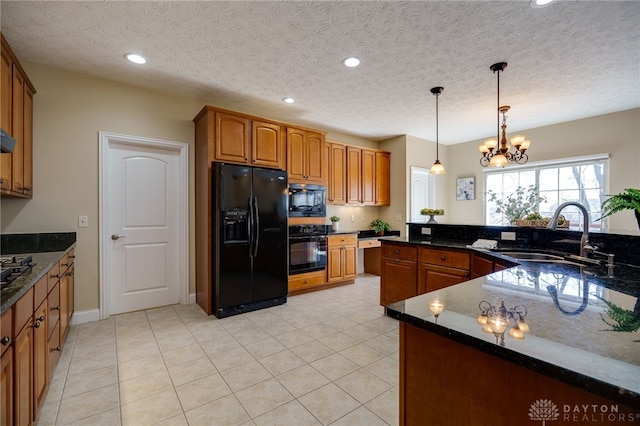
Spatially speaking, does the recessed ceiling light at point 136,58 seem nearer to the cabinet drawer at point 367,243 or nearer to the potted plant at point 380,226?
the cabinet drawer at point 367,243

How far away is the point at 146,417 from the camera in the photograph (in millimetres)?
1656

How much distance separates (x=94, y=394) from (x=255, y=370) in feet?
3.44

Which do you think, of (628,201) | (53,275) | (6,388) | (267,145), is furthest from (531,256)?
(53,275)

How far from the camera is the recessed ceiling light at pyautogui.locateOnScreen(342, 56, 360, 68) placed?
2.66 metres

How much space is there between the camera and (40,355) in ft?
5.23

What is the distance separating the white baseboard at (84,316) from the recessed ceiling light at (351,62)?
3732 mm

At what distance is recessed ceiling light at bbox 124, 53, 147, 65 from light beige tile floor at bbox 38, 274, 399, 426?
267 centimetres

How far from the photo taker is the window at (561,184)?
432 centimetres

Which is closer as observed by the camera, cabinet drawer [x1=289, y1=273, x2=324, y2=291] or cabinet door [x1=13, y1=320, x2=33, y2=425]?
cabinet door [x1=13, y1=320, x2=33, y2=425]

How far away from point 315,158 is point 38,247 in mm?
3244

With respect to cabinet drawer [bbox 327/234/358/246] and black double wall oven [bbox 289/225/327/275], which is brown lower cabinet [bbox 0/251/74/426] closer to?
black double wall oven [bbox 289/225/327/275]

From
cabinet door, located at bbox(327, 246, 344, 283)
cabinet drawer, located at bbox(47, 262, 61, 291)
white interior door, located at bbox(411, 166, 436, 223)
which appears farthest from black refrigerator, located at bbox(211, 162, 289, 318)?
white interior door, located at bbox(411, 166, 436, 223)

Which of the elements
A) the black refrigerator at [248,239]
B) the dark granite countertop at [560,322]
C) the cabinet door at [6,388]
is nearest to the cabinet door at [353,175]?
the black refrigerator at [248,239]

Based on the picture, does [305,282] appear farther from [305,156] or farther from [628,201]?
[628,201]
